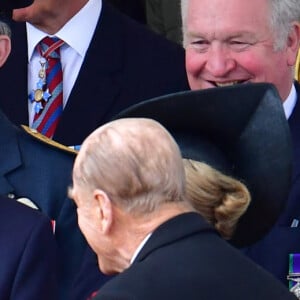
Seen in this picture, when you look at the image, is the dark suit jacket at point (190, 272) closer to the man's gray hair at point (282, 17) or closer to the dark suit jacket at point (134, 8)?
the man's gray hair at point (282, 17)

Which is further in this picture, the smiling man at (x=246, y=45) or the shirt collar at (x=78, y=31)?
the shirt collar at (x=78, y=31)

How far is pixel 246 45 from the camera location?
147 inches

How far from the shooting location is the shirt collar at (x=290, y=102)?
3684 mm

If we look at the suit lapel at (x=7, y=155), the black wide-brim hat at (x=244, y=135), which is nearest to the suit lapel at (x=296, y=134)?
the black wide-brim hat at (x=244, y=135)

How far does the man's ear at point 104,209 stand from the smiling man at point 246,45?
3.33 feet

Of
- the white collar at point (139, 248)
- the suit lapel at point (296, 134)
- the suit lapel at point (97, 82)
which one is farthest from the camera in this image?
the suit lapel at point (97, 82)

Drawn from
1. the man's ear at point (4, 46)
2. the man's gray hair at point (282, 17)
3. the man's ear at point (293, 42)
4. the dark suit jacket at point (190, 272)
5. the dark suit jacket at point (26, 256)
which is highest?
the man's gray hair at point (282, 17)

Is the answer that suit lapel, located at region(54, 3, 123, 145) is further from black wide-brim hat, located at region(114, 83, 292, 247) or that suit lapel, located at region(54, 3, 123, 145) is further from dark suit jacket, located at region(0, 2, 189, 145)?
black wide-brim hat, located at region(114, 83, 292, 247)

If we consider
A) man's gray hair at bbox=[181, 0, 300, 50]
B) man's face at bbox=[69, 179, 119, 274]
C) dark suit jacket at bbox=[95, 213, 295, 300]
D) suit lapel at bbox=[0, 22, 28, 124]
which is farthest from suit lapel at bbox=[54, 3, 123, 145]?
dark suit jacket at bbox=[95, 213, 295, 300]

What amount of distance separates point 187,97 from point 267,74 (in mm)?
570

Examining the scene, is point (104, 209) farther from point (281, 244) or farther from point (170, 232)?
point (281, 244)

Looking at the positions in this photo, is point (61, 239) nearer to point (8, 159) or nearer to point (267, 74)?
point (8, 159)

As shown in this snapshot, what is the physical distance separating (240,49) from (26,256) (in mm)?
854

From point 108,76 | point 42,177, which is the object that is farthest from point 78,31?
point 42,177
